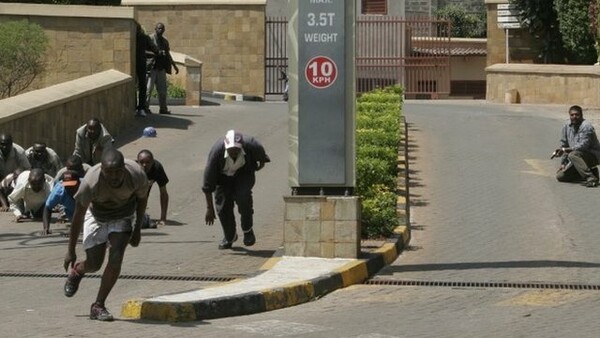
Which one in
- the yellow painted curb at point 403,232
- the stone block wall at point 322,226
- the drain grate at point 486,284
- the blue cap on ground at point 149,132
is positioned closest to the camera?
the drain grate at point 486,284

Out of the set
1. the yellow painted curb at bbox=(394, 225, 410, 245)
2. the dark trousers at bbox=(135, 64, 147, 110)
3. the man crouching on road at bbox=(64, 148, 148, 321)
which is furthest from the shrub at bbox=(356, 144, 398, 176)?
the dark trousers at bbox=(135, 64, 147, 110)

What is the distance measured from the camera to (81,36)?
2883 cm

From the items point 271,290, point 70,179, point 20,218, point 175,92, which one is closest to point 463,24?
point 175,92

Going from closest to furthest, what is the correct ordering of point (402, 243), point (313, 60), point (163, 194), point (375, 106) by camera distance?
point (313, 60)
point (402, 243)
point (163, 194)
point (375, 106)

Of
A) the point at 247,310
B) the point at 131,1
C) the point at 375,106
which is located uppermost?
the point at 131,1

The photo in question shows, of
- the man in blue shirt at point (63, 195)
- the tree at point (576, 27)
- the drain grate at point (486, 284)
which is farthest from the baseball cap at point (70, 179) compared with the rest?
the tree at point (576, 27)

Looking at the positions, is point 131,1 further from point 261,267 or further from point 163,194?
point 261,267

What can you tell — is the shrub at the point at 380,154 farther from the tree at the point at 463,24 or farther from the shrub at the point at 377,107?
the tree at the point at 463,24

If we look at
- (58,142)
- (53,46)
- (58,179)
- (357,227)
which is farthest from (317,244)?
(53,46)

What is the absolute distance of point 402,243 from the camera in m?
15.6

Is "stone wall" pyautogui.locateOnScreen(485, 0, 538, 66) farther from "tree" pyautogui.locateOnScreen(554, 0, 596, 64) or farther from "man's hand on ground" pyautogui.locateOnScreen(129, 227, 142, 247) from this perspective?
"man's hand on ground" pyautogui.locateOnScreen(129, 227, 142, 247)

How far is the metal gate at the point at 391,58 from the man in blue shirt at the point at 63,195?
22496mm

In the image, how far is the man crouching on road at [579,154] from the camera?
2100cm

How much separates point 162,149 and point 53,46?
524 centimetres
